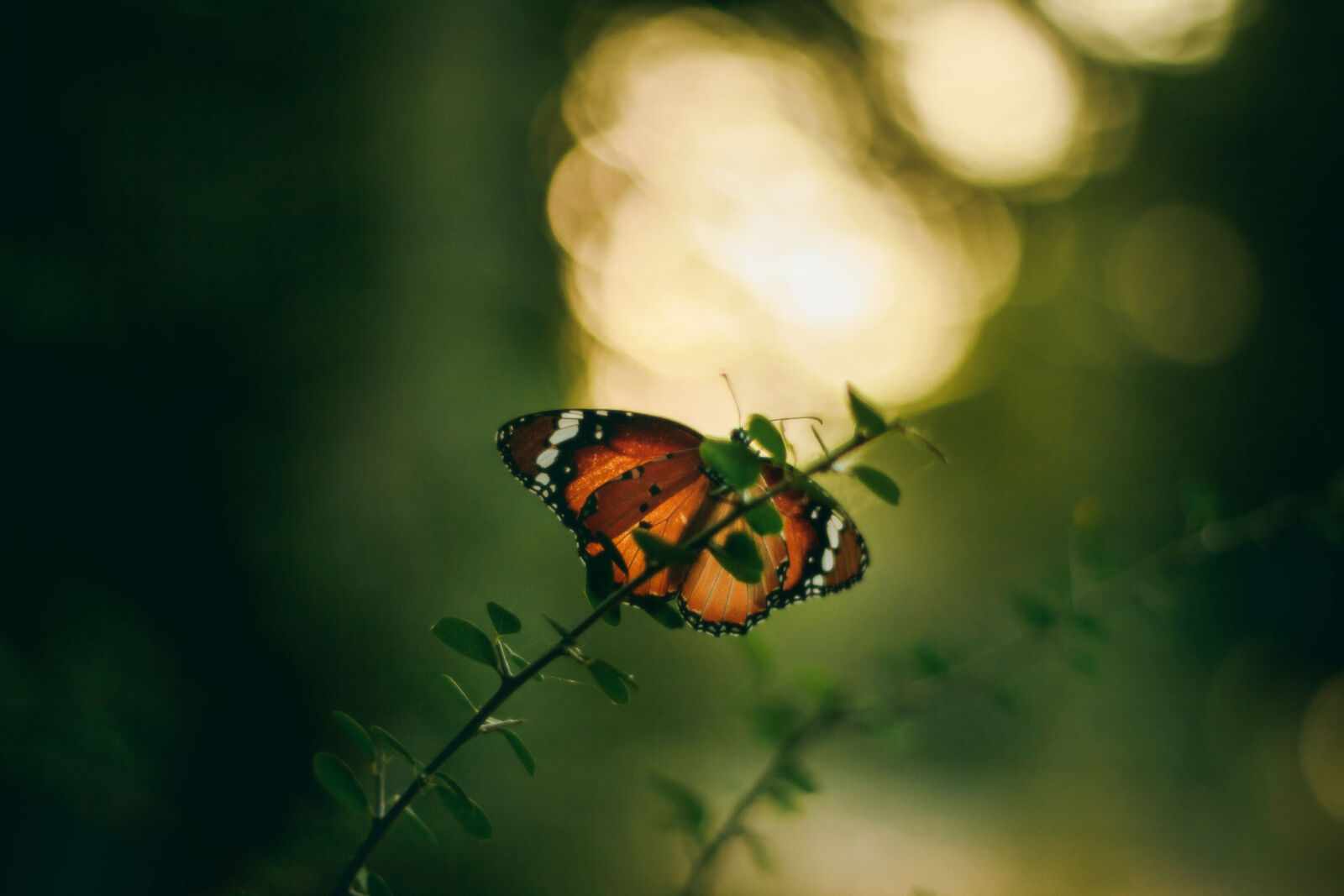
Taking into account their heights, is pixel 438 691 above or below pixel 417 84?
below

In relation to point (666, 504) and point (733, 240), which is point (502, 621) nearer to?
point (666, 504)

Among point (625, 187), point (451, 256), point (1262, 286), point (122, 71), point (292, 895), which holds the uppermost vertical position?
point (1262, 286)

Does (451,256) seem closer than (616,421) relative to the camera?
No

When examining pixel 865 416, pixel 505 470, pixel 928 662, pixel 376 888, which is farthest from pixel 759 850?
pixel 505 470

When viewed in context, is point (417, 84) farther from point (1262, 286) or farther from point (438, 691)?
point (1262, 286)

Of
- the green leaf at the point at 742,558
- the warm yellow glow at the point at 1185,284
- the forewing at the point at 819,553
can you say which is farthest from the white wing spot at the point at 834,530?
the warm yellow glow at the point at 1185,284

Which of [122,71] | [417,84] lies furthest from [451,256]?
[122,71]

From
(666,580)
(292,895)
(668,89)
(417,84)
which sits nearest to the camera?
(666,580)
